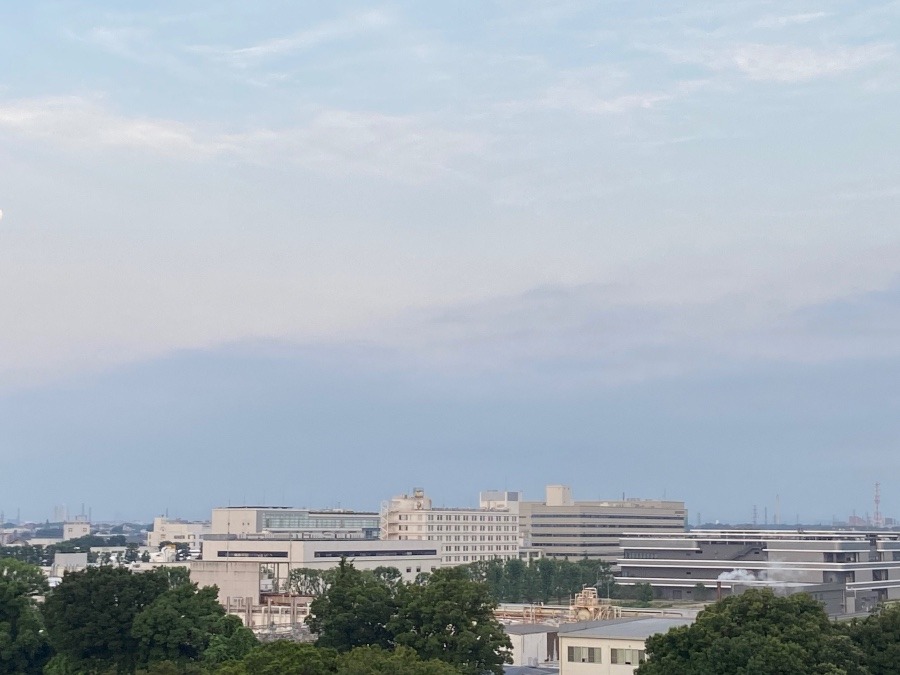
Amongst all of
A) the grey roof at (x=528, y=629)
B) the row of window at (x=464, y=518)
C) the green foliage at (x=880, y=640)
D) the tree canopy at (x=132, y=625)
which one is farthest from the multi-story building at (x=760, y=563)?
the tree canopy at (x=132, y=625)

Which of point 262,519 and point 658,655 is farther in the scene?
point 262,519

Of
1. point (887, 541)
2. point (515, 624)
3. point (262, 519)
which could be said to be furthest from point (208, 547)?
point (887, 541)

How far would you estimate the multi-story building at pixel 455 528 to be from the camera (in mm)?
141500

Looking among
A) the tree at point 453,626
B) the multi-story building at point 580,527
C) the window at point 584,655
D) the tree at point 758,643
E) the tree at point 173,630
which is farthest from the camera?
the multi-story building at point 580,527

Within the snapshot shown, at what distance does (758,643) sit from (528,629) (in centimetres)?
3238

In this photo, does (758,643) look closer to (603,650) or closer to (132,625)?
(603,650)

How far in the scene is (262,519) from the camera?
5694 inches

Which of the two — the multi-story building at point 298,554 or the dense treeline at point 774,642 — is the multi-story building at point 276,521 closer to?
the multi-story building at point 298,554

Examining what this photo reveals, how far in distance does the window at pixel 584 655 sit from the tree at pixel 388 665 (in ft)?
48.3

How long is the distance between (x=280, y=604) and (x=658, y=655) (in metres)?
50.6

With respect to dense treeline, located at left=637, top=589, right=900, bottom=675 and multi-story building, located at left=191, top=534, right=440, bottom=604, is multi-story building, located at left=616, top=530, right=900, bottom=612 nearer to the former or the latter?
multi-story building, located at left=191, top=534, right=440, bottom=604

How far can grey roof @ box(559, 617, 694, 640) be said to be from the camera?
163ft

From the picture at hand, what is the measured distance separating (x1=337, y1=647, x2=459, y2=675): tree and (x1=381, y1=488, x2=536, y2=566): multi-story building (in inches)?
3867

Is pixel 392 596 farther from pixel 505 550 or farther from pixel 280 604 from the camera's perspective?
pixel 505 550
